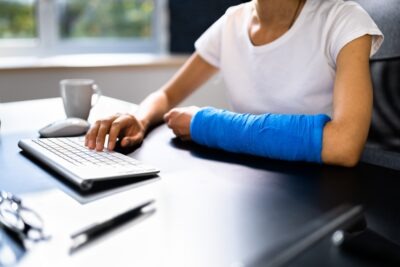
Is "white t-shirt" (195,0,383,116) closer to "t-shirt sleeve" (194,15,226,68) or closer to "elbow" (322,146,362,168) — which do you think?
"t-shirt sleeve" (194,15,226,68)

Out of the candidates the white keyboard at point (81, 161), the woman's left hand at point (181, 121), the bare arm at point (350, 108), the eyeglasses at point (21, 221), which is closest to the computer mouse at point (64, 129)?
the white keyboard at point (81, 161)

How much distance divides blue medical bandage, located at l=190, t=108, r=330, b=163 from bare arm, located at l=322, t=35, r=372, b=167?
0.02 m

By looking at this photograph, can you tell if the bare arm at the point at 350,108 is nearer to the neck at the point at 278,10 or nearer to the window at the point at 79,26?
the neck at the point at 278,10

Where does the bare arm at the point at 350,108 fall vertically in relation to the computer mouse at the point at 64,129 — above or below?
above

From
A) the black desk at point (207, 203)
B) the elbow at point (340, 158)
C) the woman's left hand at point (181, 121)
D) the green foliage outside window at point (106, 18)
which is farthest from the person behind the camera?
the green foliage outside window at point (106, 18)

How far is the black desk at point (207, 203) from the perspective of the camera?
501 millimetres

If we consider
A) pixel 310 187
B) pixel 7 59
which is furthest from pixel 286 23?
pixel 7 59

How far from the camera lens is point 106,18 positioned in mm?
2734

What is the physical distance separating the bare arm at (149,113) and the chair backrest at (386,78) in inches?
19.5

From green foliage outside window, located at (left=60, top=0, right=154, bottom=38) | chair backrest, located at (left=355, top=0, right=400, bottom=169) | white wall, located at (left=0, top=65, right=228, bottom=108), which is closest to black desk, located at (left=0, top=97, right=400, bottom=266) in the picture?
chair backrest, located at (left=355, top=0, right=400, bottom=169)

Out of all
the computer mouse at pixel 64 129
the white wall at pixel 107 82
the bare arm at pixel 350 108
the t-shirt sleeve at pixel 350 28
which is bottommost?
the white wall at pixel 107 82

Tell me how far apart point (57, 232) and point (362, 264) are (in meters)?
0.35

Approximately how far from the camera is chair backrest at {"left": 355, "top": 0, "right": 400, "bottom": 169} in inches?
46.2

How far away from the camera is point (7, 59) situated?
242cm
